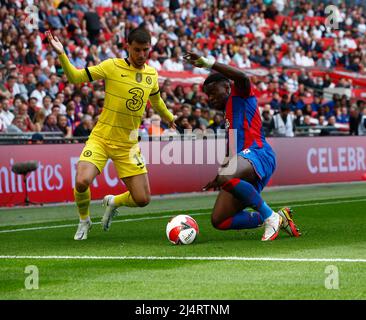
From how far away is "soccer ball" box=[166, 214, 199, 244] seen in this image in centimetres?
1166

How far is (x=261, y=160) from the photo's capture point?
39.0ft

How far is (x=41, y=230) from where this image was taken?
14.2 meters

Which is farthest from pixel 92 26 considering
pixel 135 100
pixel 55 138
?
pixel 135 100

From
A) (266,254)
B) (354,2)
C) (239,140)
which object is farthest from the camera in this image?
(354,2)

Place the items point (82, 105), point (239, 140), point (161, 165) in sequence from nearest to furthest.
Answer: point (239, 140), point (161, 165), point (82, 105)

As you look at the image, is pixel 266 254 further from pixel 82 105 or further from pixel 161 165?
pixel 82 105

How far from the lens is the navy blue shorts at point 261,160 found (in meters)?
11.8

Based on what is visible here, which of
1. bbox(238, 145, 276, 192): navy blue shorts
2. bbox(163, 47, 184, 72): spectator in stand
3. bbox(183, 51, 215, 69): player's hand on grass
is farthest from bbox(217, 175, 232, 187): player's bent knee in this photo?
bbox(163, 47, 184, 72): spectator in stand

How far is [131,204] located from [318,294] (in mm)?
5627

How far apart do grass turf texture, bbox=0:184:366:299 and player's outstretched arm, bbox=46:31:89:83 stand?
6.82 ft

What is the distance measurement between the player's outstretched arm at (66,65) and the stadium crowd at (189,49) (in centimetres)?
825

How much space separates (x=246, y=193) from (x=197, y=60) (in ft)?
5.60

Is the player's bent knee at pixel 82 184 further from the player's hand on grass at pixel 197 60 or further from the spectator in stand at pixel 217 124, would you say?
the spectator in stand at pixel 217 124
